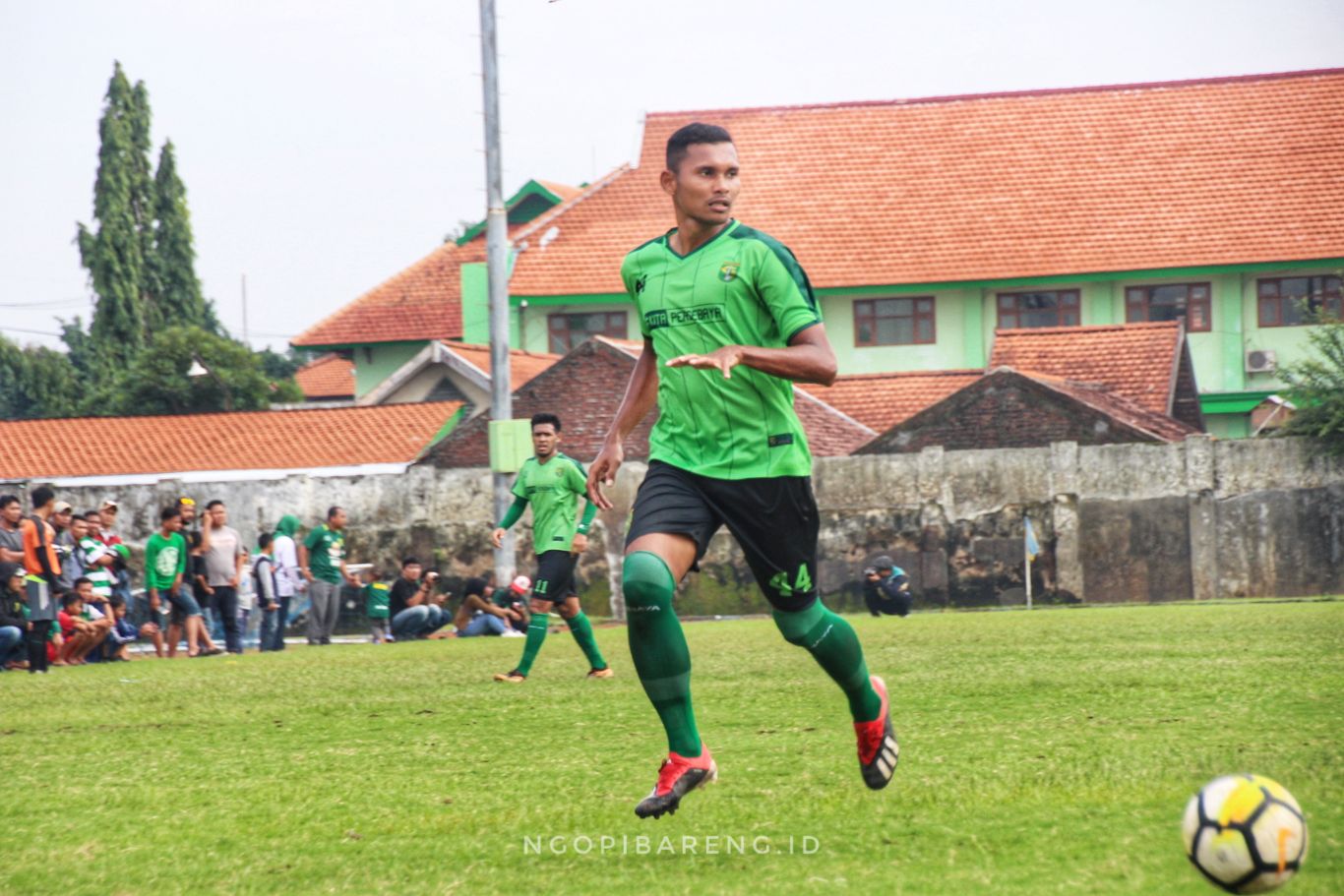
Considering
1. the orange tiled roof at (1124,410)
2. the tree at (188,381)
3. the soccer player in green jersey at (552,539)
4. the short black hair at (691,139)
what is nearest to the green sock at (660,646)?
the short black hair at (691,139)

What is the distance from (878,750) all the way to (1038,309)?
118 ft

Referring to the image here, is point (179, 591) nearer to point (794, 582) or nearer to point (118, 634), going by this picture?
point (118, 634)

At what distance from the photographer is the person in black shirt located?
2345 centimetres

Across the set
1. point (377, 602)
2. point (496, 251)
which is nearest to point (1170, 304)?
point (496, 251)

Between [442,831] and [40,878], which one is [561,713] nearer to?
[442,831]

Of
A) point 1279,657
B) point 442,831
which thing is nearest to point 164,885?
point 442,831

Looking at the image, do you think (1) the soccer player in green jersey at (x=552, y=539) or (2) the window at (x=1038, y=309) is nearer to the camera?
(1) the soccer player in green jersey at (x=552, y=539)

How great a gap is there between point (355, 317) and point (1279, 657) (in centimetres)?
4258

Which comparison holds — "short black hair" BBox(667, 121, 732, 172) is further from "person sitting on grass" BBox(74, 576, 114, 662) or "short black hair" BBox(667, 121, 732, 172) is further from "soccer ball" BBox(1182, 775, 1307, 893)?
"person sitting on grass" BBox(74, 576, 114, 662)

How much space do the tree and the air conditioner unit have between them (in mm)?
24693

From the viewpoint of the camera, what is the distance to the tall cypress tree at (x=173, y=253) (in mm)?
57406

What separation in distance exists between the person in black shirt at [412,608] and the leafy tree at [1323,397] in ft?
41.9

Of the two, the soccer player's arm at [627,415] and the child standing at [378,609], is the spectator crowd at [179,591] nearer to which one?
the child standing at [378,609]

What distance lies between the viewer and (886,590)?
23.9 metres
